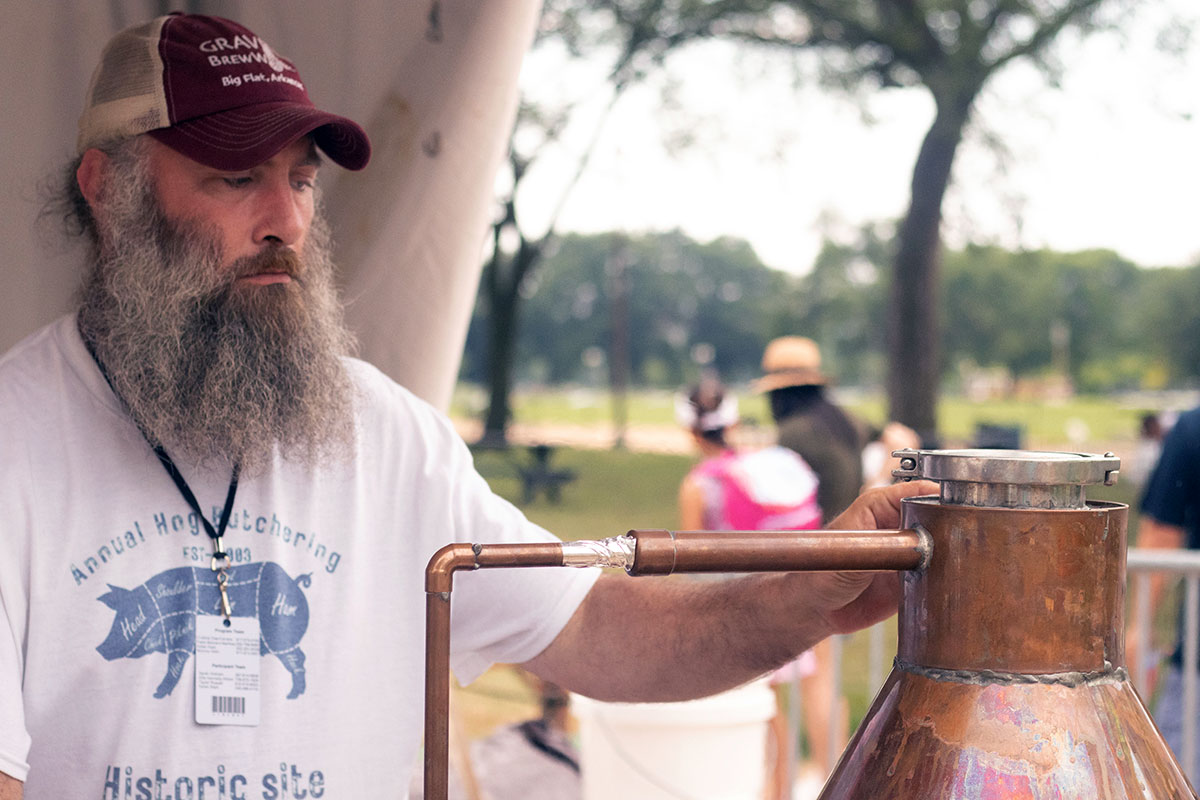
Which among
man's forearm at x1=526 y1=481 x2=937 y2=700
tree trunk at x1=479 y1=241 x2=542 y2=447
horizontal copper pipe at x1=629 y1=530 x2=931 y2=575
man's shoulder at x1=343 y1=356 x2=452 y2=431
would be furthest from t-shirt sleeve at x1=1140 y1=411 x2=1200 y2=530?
tree trunk at x1=479 y1=241 x2=542 y2=447

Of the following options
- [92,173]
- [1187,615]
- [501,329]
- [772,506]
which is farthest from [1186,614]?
[501,329]

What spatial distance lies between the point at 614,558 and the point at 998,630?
0.79 feet

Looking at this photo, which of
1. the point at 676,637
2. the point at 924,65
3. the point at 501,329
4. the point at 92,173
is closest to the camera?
the point at 676,637

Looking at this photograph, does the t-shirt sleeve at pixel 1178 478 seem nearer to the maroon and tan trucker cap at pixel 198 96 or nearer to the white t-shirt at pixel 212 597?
the white t-shirt at pixel 212 597

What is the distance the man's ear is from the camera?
154cm

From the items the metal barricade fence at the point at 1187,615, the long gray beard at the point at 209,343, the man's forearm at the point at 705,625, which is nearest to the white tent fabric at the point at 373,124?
the long gray beard at the point at 209,343

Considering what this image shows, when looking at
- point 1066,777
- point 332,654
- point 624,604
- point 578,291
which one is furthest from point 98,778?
point 578,291

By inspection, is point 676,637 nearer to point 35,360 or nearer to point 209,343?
point 209,343

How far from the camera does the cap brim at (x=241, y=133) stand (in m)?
1.42

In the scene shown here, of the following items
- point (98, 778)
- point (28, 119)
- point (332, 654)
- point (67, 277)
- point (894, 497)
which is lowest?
point (98, 778)

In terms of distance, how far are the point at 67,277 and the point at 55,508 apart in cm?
92

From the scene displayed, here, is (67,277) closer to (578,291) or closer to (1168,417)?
(1168,417)

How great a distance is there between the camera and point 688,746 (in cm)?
326

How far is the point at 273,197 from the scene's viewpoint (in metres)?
1.50
